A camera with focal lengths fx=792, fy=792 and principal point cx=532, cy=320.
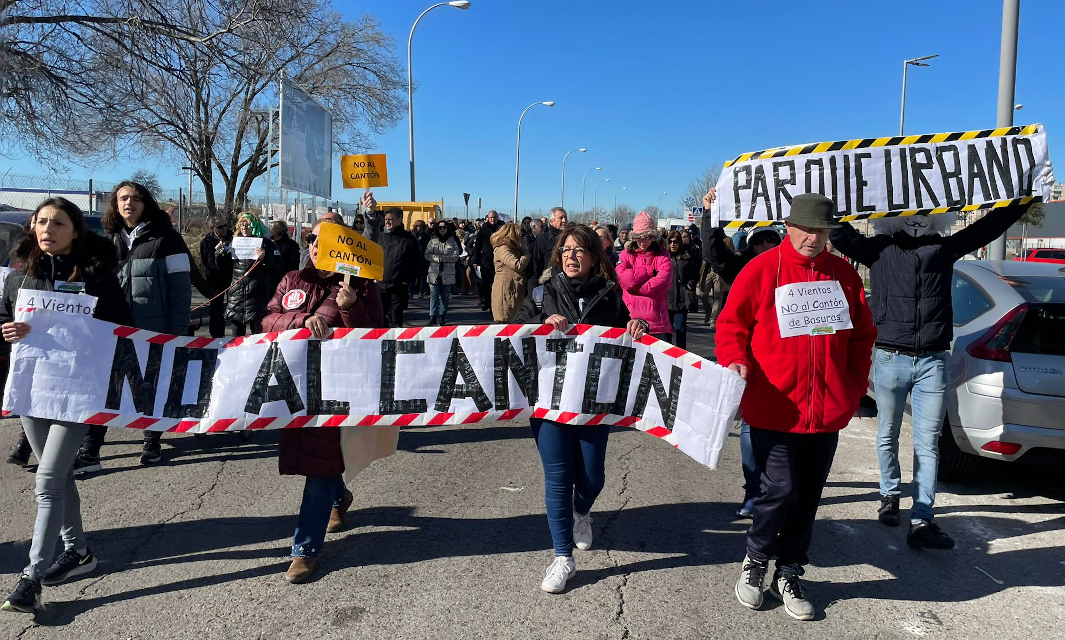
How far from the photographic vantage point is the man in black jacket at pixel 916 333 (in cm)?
451

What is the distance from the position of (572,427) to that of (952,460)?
3125 millimetres

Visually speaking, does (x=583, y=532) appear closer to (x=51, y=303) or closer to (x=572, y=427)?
(x=572, y=427)

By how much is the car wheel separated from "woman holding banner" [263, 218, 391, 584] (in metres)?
3.76

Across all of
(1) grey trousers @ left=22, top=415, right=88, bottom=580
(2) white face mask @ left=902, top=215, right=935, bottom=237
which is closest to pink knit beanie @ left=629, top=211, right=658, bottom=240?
(2) white face mask @ left=902, top=215, right=935, bottom=237

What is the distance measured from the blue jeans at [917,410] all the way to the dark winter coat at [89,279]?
14.1ft

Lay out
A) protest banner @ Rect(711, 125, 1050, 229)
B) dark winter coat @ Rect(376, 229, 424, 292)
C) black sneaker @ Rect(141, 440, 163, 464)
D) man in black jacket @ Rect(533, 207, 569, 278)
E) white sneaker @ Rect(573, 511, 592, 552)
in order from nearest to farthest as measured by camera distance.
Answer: white sneaker @ Rect(573, 511, 592, 552) < protest banner @ Rect(711, 125, 1050, 229) < black sneaker @ Rect(141, 440, 163, 464) < dark winter coat @ Rect(376, 229, 424, 292) < man in black jacket @ Rect(533, 207, 569, 278)

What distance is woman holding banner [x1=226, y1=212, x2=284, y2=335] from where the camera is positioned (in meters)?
7.95

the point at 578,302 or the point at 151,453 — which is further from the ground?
the point at 578,302

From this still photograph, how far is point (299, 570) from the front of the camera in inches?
150

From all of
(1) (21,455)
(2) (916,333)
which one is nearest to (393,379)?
(2) (916,333)

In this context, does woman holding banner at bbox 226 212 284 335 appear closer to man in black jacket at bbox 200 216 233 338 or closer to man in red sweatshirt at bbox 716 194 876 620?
man in black jacket at bbox 200 216 233 338

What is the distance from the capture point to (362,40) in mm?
27547

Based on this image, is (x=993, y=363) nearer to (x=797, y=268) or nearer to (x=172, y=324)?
(x=797, y=268)

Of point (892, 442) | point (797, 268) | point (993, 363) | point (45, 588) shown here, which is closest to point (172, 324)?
point (45, 588)
